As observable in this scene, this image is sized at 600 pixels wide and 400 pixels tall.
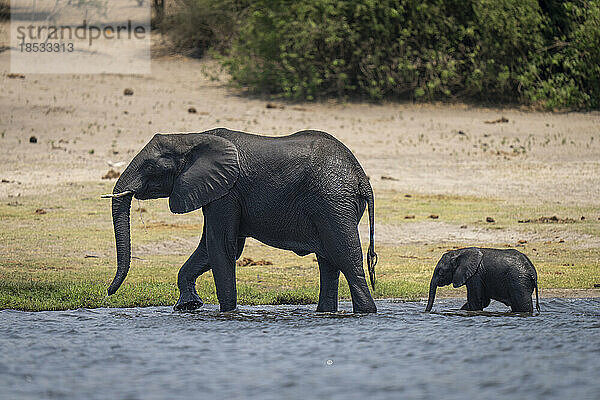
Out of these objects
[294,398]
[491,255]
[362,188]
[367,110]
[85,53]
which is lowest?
[294,398]

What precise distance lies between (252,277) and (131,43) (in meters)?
19.4

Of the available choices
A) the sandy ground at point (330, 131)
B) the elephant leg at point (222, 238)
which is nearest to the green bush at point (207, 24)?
the sandy ground at point (330, 131)

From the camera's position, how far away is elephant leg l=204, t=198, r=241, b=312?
324 inches

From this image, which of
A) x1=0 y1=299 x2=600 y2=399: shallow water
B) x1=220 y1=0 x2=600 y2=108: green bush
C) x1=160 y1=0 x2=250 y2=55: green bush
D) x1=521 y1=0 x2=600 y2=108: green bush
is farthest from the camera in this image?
x1=160 y1=0 x2=250 y2=55: green bush

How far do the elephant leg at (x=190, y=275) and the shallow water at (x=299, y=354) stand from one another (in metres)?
0.13

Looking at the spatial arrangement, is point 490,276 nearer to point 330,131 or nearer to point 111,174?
point 111,174

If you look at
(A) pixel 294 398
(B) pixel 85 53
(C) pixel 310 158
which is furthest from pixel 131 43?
(A) pixel 294 398

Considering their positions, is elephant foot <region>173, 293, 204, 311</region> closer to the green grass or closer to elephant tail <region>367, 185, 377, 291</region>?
the green grass

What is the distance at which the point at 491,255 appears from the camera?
8773mm

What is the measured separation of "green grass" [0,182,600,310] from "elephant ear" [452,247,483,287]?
0.93 m

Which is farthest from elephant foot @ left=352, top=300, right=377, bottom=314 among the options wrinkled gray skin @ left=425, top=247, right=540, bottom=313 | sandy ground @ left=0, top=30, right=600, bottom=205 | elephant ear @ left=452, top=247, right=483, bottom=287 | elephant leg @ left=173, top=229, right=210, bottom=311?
sandy ground @ left=0, top=30, right=600, bottom=205

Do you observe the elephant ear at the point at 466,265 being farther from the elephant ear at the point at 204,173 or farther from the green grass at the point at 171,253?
the elephant ear at the point at 204,173

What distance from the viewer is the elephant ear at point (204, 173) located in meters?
8.20

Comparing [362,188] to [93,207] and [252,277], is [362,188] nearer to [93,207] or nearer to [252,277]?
[252,277]
